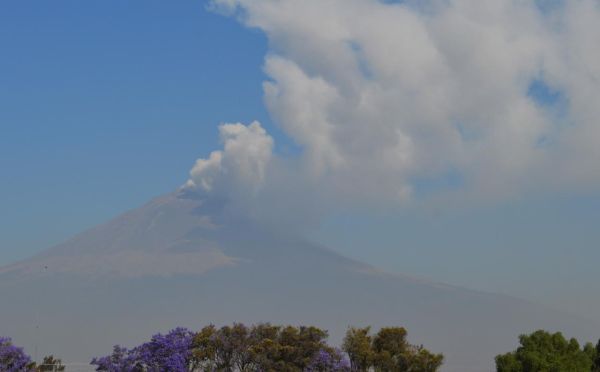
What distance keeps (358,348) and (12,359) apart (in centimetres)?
2593

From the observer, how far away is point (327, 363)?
7194 centimetres

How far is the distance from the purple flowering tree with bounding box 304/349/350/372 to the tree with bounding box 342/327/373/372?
0.69m

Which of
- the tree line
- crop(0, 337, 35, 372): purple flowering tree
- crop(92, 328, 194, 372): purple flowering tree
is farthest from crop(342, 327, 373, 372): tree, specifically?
crop(0, 337, 35, 372): purple flowering tree

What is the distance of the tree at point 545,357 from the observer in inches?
2217

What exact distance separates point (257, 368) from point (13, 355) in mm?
18397

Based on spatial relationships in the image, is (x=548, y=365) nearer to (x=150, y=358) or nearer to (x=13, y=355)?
(x=150, y=358)

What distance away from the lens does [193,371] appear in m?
73.2

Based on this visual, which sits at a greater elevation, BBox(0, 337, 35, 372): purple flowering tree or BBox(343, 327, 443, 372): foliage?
BBox(343, 327, 443, 372): foliage

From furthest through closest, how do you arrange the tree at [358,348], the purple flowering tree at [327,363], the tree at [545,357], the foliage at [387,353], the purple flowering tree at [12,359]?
the purple flowering tree at [327,363]
the tree at [358,348]
the foliage at [387,353]
the purple flowering tree at [12,359]
the tree at [545,357]

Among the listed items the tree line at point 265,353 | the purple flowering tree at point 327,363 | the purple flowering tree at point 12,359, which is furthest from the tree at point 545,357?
the purple flowering tree at point 12,359

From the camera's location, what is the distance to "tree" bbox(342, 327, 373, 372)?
7012 centimetres

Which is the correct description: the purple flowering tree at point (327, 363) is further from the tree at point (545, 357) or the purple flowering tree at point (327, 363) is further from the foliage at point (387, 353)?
the tree at point (545, 357)

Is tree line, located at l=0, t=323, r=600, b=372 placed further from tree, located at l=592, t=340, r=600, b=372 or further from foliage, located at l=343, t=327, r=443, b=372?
tree, located at l=592, t=340, r=600, b=372

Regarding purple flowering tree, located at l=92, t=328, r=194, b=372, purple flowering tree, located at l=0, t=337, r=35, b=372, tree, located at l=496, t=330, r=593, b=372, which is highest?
tree, located at l=496, t=330, r=593, b=372
